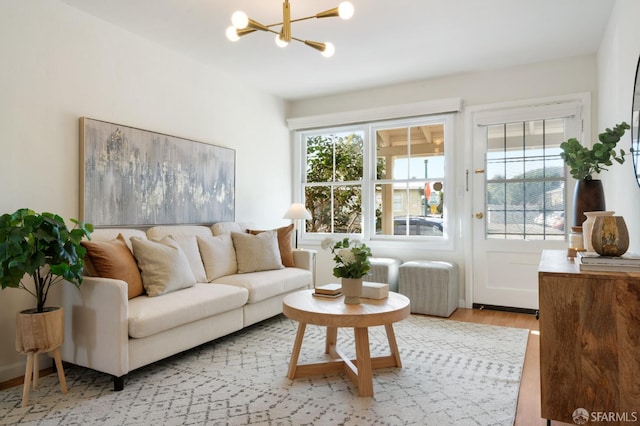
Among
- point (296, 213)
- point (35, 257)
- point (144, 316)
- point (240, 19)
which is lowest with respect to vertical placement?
point (144, 316)

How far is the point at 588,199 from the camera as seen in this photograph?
8.04 ft

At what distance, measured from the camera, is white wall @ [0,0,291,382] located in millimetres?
2641

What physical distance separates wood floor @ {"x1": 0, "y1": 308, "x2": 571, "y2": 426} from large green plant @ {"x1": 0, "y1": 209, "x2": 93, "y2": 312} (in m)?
0.82

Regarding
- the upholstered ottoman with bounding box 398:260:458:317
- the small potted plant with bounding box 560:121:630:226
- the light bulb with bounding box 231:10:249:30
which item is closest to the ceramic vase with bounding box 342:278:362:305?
the small potted plant with bounding box 560:121:630:226

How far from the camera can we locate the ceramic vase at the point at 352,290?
8.41 ft

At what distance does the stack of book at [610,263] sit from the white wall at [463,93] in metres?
2.80

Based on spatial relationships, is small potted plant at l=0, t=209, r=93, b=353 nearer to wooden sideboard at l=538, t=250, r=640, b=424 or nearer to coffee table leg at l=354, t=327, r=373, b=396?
coffee table leg at l=354, t=327, r=373, b=396

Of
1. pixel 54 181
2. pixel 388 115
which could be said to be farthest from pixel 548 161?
pixel 54 181

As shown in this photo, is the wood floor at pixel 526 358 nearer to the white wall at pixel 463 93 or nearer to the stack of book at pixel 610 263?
the white wall at pixel 463 93

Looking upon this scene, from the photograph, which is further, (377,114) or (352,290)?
(377,114)

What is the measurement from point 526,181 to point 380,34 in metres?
2.14

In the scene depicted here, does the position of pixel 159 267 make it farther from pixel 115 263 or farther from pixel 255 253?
pixel 255 253

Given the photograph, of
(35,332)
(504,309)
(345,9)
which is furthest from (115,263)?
(504,309)

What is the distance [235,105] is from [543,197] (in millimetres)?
3410
